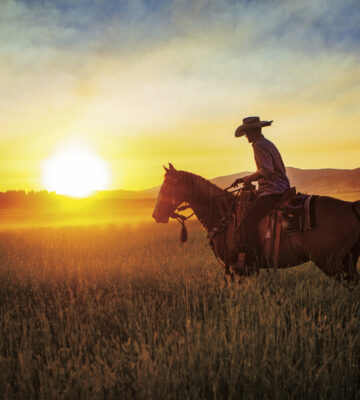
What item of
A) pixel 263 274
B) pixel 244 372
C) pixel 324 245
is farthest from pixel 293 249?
pixel 244 372

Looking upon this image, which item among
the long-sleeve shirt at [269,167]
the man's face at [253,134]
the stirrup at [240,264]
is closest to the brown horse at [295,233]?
the stirrup at [240,264]

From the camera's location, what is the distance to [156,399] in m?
2.75

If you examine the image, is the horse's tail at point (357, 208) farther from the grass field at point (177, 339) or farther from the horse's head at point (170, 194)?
the horse's head at point (170, 194)

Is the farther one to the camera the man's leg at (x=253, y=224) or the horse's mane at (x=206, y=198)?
the horse's mane at (x=206, y=198)

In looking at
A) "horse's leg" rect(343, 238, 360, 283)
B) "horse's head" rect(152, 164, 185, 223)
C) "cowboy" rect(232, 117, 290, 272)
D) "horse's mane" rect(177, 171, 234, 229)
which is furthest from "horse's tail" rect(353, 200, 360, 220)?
"horse's head" rect(152, 164, 185, 223)

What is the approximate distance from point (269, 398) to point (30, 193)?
6057 centimetres

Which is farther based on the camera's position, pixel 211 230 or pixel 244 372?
pixel 211 230

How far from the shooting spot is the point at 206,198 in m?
6.17

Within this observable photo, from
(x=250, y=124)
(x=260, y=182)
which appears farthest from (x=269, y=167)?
(x=250, y=124)

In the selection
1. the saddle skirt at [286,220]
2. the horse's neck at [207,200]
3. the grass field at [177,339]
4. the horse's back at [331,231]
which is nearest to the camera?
the grass field at [177,339]

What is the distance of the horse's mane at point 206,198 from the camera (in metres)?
6.08

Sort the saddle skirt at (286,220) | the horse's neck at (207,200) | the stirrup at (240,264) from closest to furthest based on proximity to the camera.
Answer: the saddle skirt at (286,220) → the stirrup at (240,264) → the horse's neck at (207,200)

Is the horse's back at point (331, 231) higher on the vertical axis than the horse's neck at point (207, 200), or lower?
lower

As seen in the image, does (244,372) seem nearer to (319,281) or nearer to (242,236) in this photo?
(242,236)
